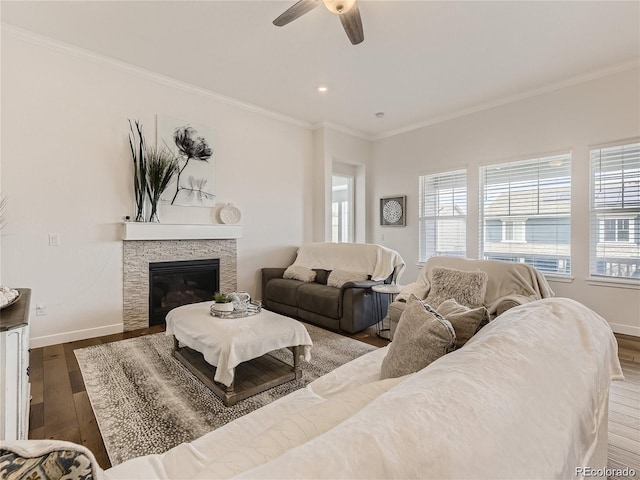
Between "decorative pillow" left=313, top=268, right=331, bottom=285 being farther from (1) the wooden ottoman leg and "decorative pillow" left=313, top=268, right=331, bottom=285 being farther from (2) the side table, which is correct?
(1) the wooden ottoman leg

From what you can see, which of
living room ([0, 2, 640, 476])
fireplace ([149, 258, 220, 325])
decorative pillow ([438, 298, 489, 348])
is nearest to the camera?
decorative pillow ([438, 298, 489, 348])

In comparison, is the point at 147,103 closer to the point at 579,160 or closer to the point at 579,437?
the point at 579,437

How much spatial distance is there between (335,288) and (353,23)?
9.05 ft

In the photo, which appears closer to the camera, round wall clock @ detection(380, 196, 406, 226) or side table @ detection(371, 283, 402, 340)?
side table @ detection(371, 283, 402, 340)

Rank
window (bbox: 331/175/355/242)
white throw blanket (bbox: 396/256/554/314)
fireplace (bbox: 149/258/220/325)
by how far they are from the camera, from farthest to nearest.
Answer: window (bbox: 331/175/355/242) < fireplace (bbox: 149/258/220/325) < white throw blanket (bbox: 396/256/554/314)

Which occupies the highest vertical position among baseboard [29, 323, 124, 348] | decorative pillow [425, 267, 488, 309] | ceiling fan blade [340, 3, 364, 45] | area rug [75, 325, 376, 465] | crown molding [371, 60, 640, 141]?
crown molding [371, 60, 640, 141]

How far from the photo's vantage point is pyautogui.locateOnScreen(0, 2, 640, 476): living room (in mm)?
2955

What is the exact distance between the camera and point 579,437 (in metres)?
0.85

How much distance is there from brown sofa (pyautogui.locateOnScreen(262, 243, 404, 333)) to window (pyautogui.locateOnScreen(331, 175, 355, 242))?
180cm

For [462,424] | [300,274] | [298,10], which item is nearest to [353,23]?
[298,10]

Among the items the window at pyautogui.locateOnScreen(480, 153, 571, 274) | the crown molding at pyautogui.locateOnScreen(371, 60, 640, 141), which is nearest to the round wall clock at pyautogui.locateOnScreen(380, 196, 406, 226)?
the crown molding at pyautogui.locateOnScreen(371, 60, 640, 141)

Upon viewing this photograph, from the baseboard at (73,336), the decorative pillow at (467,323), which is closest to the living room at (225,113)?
the baseboard at (73,336)

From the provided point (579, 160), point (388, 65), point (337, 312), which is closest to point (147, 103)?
point (388, 65)

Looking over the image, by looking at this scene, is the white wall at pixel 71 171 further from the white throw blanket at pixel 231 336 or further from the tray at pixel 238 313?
the tray at pixel 238 313
